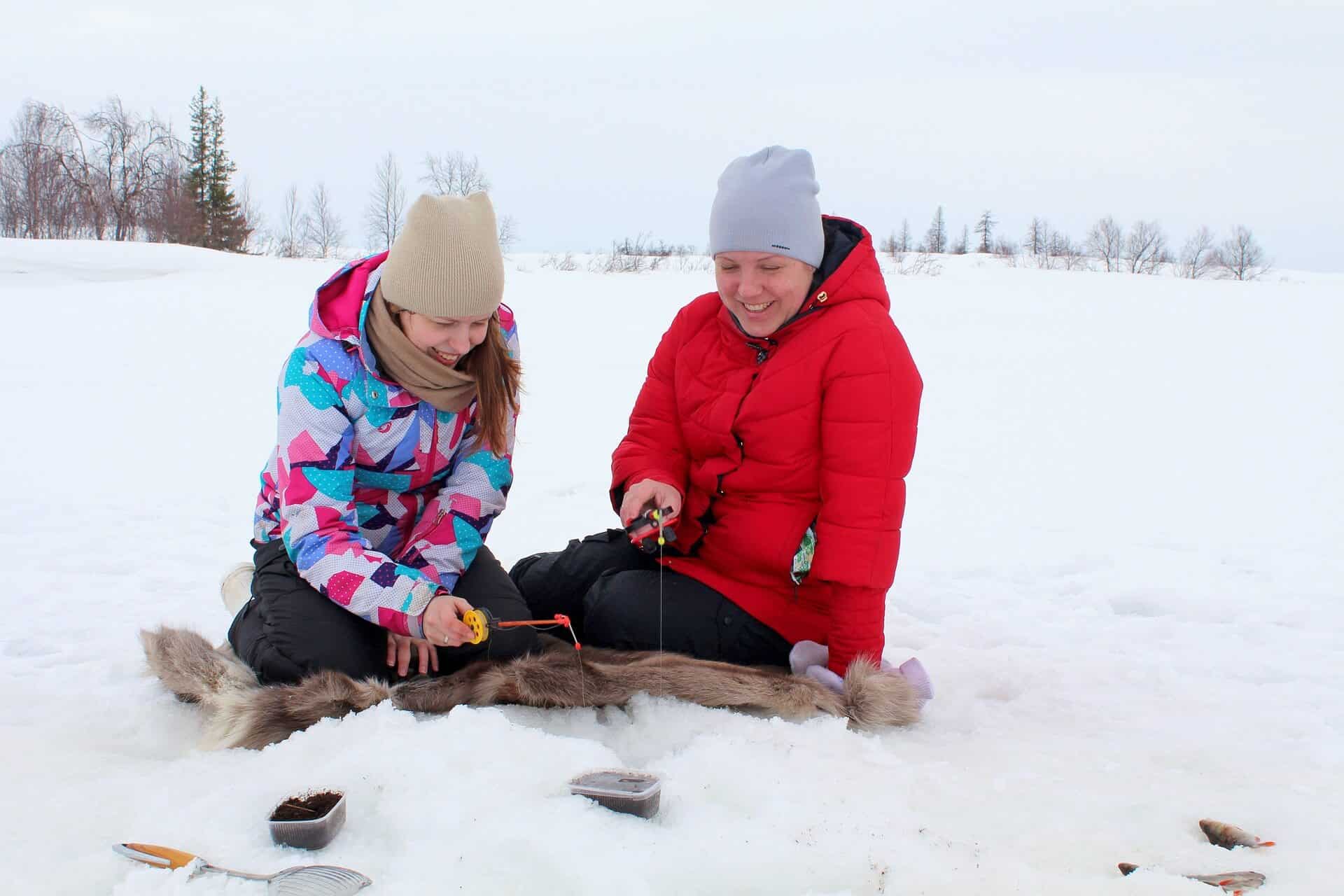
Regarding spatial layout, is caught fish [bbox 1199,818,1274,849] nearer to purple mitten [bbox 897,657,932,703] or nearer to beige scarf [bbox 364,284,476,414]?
purple mitten [bbox 897,657,932,703]

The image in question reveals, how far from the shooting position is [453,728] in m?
2.04

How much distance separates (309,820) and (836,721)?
1.20m

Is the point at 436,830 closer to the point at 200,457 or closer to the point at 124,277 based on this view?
the point at 200,457

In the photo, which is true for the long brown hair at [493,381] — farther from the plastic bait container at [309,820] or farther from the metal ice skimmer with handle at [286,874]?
the metal ice skimmer with handle at [286,874]

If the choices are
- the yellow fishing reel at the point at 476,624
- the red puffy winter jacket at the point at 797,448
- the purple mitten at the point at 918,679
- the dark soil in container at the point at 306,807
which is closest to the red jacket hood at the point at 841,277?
the red puffy winter jacket at the point at 797,448

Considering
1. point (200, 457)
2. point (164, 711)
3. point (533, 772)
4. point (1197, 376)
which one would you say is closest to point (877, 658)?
point (533, 772)

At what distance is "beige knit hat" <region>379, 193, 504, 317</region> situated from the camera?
2410 mm

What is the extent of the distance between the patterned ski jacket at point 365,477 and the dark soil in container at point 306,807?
2.42 ft

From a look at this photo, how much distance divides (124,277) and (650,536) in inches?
627

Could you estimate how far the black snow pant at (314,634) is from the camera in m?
2.42

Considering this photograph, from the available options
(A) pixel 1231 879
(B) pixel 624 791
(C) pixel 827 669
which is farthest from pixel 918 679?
(B) pixel 624 791

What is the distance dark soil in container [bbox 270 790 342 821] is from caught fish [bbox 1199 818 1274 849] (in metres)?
1.66

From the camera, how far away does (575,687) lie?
2400 mm

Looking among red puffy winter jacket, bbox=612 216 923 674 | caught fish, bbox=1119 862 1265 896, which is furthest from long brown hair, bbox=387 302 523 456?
caught fish, bbox=1119 862 1265 896
